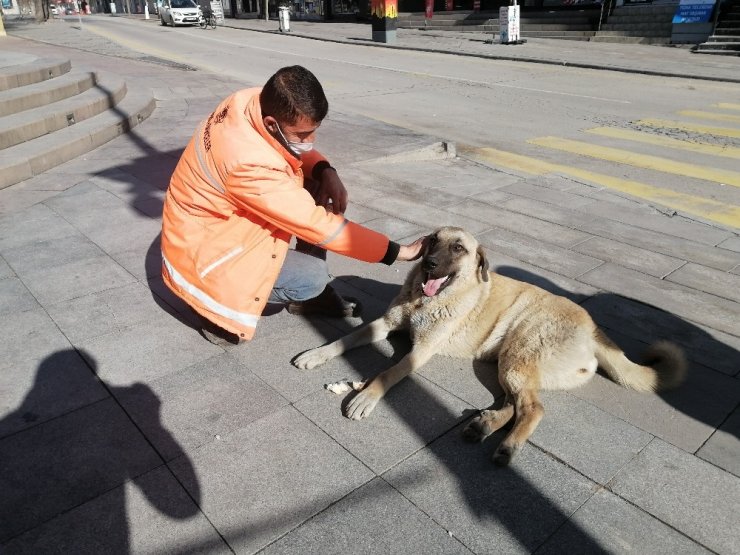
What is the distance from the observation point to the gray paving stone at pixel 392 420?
282cm

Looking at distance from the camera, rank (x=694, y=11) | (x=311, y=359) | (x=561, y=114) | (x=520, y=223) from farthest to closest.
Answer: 1. (x=694, y=11)
2. (x=561, y=114)
3. (x=520, y=223)
4. (x=311, y=359)

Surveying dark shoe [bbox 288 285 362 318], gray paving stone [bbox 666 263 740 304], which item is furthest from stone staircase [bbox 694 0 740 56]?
dark shoe [bbox 288 285 362 318]

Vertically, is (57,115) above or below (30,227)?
above

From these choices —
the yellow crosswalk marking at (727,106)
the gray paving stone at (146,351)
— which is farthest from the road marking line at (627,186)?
the yellow crosswalk marking at (727,106)

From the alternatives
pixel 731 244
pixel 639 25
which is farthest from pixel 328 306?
pixel 639 25

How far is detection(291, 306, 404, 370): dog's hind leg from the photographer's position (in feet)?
11.3

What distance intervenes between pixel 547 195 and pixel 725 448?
15.0ft

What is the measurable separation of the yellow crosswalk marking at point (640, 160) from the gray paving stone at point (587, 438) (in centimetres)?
612

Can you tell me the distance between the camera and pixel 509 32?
82.9 feet

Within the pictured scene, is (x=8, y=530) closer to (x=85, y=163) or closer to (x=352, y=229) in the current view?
(x=352, y=229)

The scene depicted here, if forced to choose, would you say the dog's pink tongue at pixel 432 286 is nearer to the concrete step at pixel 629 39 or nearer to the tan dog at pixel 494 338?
the tan dog at pixel 494 338

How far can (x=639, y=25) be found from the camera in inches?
1001

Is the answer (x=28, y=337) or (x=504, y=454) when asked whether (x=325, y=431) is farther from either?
(x=28, y=337)

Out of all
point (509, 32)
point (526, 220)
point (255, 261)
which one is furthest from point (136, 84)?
point (509, 32)
